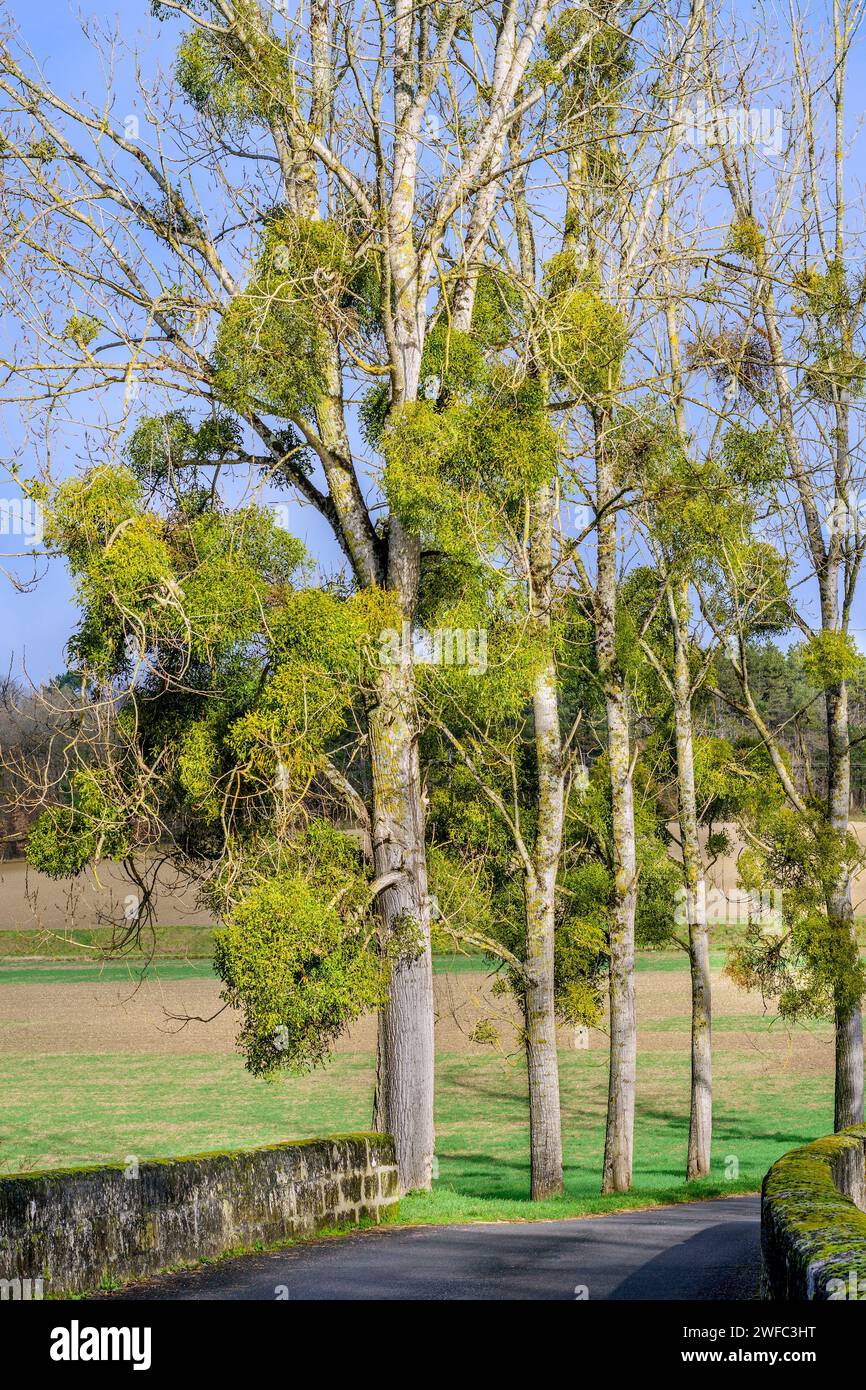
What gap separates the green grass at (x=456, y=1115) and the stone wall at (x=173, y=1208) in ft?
14.3

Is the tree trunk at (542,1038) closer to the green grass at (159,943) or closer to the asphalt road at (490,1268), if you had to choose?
the asphalt road at (490,1268)

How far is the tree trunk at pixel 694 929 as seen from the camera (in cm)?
2191

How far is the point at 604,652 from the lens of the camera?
20.7 m

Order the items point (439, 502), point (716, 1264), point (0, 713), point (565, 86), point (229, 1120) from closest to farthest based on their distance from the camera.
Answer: point (716, 1264) < point (439, 502) < point (565, 86) < point (229, 1120) < point (0, 713)

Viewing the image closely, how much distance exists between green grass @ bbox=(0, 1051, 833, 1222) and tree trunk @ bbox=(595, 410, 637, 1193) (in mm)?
744

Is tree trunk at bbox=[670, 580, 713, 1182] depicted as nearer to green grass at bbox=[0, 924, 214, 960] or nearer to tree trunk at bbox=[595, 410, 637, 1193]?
tree trunk at bbox=[595, 410, 637, 1193]

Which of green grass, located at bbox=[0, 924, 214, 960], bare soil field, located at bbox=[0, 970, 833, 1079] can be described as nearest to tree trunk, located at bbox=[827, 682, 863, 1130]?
bare soil field, located at bbox=[0, 970, 833, 1079]

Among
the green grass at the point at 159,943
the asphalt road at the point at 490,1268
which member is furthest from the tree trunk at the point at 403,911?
the green grass at the point at 159,943

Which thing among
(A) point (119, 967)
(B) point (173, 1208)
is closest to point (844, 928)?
(B) point (173, 1208)

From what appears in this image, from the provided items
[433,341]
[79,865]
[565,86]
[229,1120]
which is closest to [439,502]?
[433,341]
